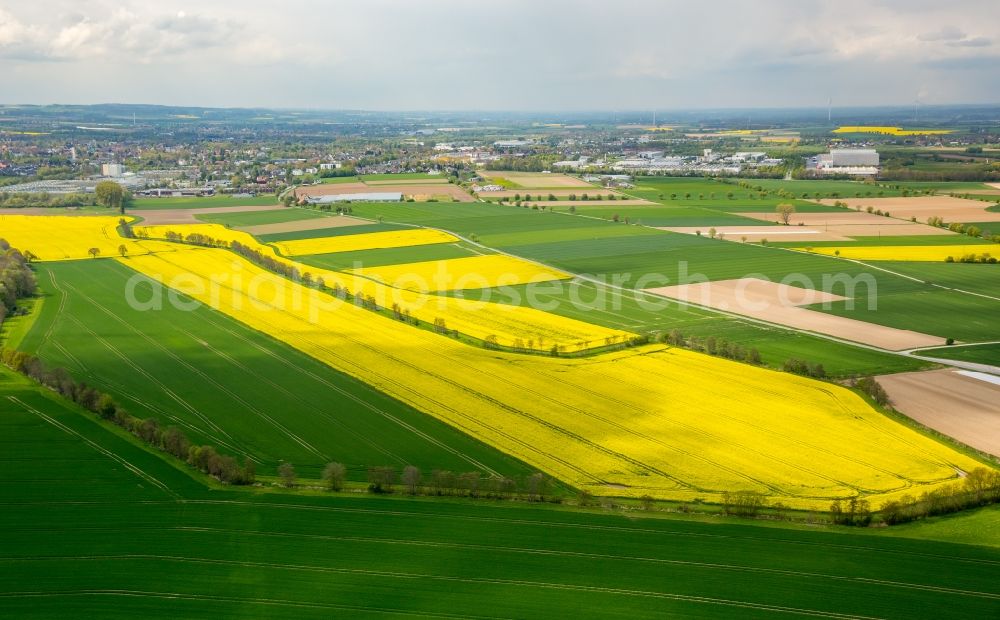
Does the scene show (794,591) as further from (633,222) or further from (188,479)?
(633,222)

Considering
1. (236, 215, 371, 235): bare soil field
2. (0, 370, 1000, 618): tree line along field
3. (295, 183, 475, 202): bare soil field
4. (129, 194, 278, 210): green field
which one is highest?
(295, 183, 475, 202): bare soil field

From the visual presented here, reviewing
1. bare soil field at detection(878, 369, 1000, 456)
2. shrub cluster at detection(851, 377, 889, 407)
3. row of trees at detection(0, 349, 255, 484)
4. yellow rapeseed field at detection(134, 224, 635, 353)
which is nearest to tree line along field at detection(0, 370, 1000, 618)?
row of trees at detection(0, 349, 255, 484)

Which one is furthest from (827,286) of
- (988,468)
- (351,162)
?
(351,162)

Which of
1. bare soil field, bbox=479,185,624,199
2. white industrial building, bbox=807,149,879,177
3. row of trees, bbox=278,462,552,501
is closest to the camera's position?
row of trees, bbox=278,462,552,501

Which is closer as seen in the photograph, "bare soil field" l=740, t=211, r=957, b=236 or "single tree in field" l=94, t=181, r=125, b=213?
"bare soil field" l=740, t=211, r=957, b=236

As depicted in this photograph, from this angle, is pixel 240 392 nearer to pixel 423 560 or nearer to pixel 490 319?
pixel 423 560

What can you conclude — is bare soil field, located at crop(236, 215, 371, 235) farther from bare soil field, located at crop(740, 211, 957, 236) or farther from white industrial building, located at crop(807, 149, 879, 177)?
white industrial building, located at crop(807, 149, 879, 177)

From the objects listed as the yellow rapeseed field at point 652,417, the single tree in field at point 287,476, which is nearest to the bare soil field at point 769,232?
the yellow rapeseed field at point 652,417
